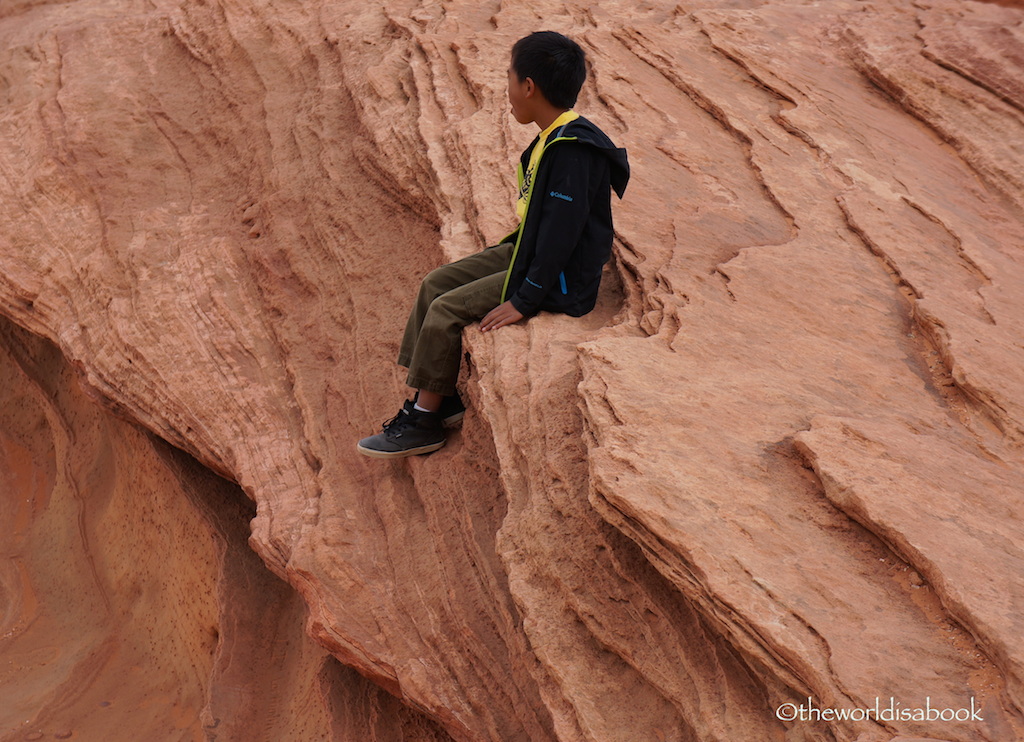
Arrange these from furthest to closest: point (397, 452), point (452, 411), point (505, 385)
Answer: point (452, 411) < point (397, 452) < point (505, 385)

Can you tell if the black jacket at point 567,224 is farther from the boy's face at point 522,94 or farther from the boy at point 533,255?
the boy's face at point 522,94

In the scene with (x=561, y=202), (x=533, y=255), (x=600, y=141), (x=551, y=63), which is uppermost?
(x=551, y=63)

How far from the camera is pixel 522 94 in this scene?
332 centimetres

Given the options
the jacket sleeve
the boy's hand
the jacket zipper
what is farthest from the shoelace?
the jacket sleeve

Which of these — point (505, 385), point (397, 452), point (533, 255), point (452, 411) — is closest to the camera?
point (505, 385)

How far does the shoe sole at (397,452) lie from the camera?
11.9 ft

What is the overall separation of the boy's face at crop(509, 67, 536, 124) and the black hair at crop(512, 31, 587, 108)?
0.05 feet

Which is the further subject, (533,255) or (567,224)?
(533,255)

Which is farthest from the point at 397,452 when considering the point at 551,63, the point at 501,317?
the point at 551,63

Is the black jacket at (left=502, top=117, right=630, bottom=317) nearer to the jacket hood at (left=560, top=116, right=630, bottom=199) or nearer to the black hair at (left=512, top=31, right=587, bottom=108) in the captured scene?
the jacket hood at (left=560, top=116, right=630, bottom=199)

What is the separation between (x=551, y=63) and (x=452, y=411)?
1383 mm

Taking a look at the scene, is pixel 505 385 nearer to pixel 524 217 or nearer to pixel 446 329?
pixel 446 329

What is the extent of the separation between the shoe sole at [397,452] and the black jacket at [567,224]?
66cm

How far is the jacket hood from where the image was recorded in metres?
3.26
